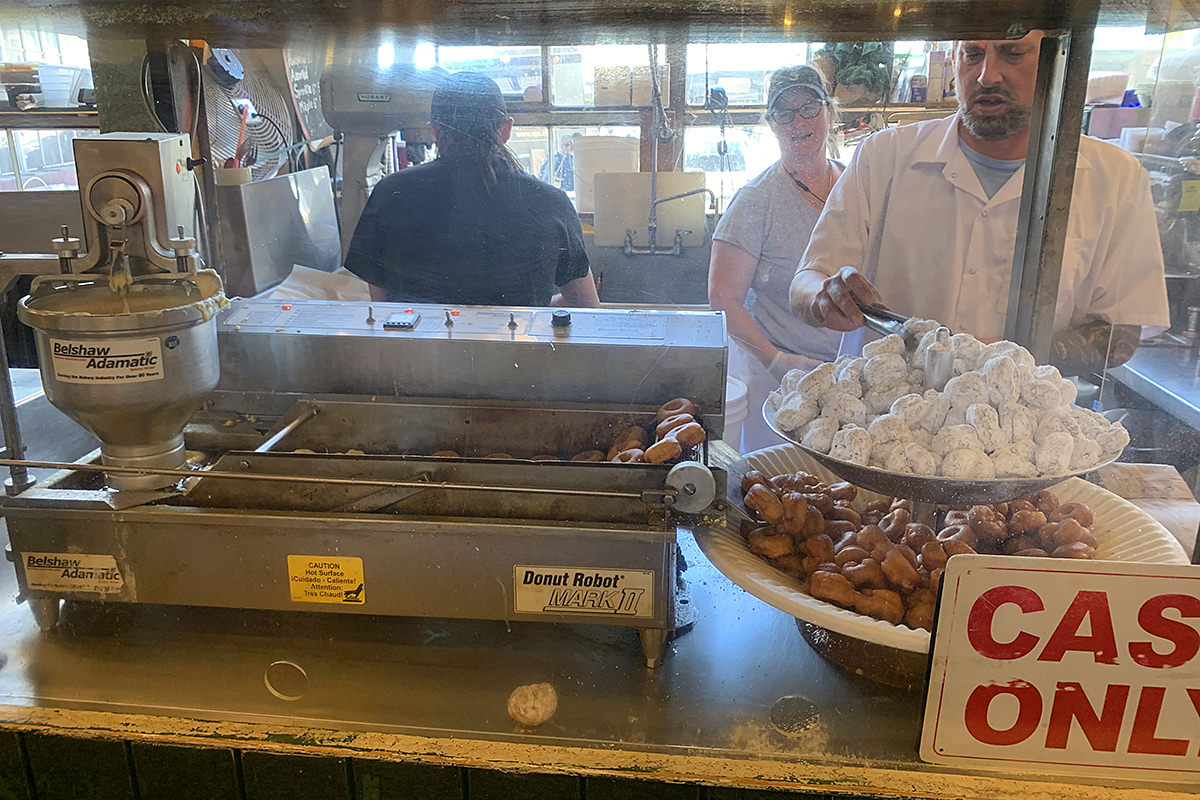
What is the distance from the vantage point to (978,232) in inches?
52.4

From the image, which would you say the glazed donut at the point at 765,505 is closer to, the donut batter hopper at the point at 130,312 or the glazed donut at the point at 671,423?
the glazed donut at the point at 671,423

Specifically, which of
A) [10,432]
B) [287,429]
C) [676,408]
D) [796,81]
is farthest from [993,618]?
[10,432]

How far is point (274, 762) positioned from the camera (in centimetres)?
86

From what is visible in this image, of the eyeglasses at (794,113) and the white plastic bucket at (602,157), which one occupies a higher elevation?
the eyeglasses at (794,113)

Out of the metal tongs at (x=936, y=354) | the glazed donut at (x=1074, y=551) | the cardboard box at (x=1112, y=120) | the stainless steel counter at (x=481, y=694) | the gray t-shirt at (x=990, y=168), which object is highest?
the cardboard box at (x=1112, y=120)

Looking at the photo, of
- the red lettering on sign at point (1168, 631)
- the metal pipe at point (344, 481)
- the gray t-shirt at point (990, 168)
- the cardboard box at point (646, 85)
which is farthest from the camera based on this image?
the gray t-shirt at point (990, 168)

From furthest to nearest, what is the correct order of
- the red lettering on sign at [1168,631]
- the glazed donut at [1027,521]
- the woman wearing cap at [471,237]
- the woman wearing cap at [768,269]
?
the woman wearing cap at [471,237] < the woman wearing cap at [768,269] < the glazed donut at [1027,521] < the red lettering on sign at [1168,631]

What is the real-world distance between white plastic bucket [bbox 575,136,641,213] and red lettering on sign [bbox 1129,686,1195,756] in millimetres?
947

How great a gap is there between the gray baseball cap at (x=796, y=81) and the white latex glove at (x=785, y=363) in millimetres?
450

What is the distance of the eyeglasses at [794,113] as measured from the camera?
1.20 metres

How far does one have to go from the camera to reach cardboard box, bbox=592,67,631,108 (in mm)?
1167

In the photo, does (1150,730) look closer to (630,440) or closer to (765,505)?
(765,505)

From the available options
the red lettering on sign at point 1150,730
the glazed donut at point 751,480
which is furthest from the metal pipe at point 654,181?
the red lettering on sign at point 1150,730

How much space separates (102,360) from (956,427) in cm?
90
